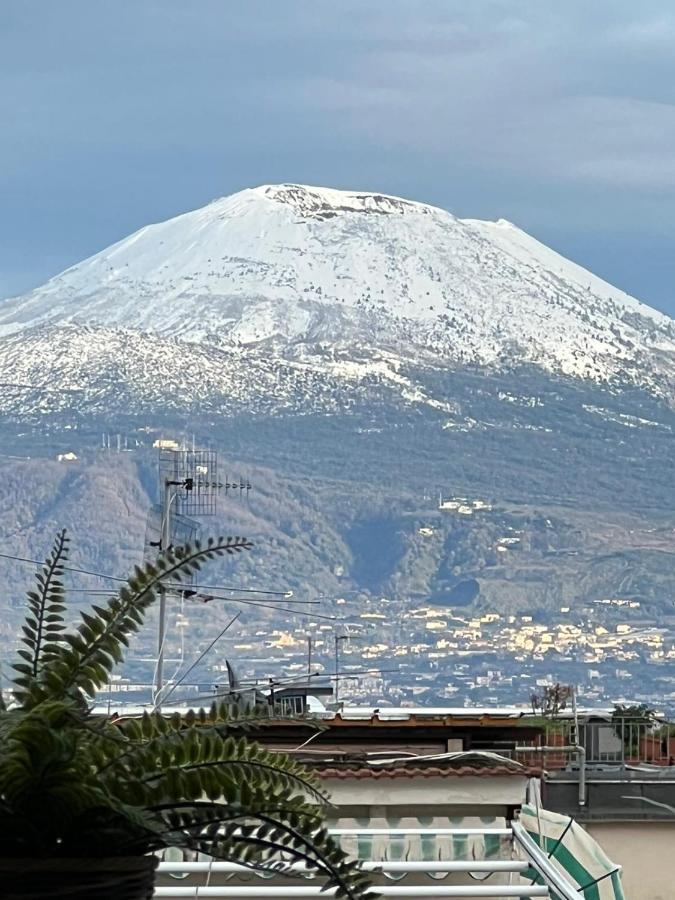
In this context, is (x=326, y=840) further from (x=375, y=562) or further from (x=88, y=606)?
(x=375, y=562)

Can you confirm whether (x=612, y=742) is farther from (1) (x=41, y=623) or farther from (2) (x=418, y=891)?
(1) (x=41, y=623)

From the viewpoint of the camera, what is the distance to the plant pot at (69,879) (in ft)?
8.10

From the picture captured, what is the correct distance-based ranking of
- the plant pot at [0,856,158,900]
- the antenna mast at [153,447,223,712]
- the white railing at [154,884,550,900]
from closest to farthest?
the plant pot at [0,856,158,900]
the white railing at [154,884,550,900]
the antenna mast at [153,447,223,712]

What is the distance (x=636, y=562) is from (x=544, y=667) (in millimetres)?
24958

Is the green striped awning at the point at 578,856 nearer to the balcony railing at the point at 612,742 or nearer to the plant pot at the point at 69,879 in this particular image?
the plant pot at the point at 69,879

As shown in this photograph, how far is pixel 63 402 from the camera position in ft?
614

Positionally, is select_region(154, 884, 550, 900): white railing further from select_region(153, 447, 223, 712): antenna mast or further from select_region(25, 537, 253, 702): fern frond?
select_region(153, 447, 223, 712): antenna mast

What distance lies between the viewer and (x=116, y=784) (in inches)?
101

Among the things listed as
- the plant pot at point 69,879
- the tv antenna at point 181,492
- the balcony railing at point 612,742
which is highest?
the tv antenna at point 181,492

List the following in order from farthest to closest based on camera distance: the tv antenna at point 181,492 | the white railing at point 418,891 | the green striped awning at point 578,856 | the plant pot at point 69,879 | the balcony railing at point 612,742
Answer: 1. the tv antenna at point 181,492
2. the balcony railing at point 612,742
3. the green striped awning at point 578,856
4. the white railing at point 418,891
5. the plant pot at point 69,879

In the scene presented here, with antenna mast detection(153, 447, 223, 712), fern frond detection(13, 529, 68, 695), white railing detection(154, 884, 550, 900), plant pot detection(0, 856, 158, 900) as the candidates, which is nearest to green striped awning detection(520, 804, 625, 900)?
white railing detection(154, 884, 550, 900)

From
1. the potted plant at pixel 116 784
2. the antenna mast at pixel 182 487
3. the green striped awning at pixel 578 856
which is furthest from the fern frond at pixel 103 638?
the antenna mast at pixel 182 487

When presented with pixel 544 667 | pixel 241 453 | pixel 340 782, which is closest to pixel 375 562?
pixel 241 453

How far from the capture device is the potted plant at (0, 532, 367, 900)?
2500 millimetres
